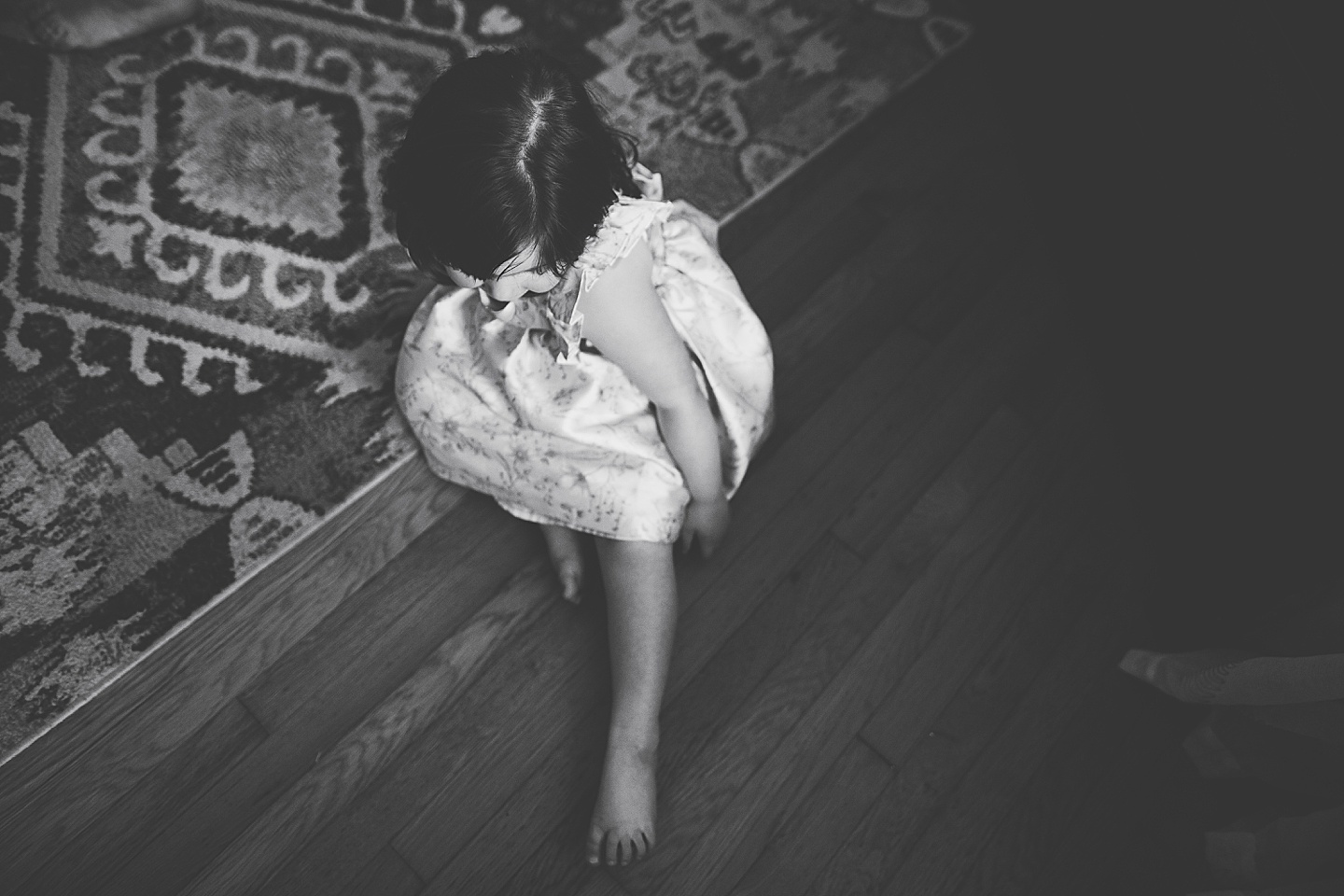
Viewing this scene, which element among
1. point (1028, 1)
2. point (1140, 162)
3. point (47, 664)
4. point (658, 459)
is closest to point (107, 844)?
point (47, 664)

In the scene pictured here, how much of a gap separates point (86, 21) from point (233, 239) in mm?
407

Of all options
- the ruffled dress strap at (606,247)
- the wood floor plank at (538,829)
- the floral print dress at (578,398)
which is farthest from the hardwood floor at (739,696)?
the ruffled dress strap at (606,247)

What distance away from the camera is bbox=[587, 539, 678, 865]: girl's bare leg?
0.86 meters

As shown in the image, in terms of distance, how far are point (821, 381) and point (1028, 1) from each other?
0.57 metres


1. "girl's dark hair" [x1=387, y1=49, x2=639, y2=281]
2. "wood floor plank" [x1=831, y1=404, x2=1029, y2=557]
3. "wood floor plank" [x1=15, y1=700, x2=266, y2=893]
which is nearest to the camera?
"girl's dark hair" [x1=387, y1=49, x2=639, y2=281]

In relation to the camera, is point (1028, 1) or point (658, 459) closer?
point (658, 459)

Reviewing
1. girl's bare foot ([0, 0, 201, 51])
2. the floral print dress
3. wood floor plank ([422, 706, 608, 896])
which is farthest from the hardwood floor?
girl's bare foot ([0, 0, 201, 51])

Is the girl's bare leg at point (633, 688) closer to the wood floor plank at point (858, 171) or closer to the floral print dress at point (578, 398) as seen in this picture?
the floral print dress at point (578, 398)

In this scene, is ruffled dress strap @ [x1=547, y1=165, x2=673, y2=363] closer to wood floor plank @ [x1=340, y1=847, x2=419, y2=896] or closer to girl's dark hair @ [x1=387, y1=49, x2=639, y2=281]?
girl's dark hair @ [x1=387, y1=49, x2=639, y2=281]

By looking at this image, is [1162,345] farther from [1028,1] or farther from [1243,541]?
[1028,1]

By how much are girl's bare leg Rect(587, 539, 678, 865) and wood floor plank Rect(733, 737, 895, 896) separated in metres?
0.12

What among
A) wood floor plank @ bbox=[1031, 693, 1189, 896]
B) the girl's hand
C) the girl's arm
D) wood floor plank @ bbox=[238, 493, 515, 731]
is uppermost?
the girl's arm

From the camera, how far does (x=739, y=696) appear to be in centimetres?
96

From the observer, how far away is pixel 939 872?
88 cm
